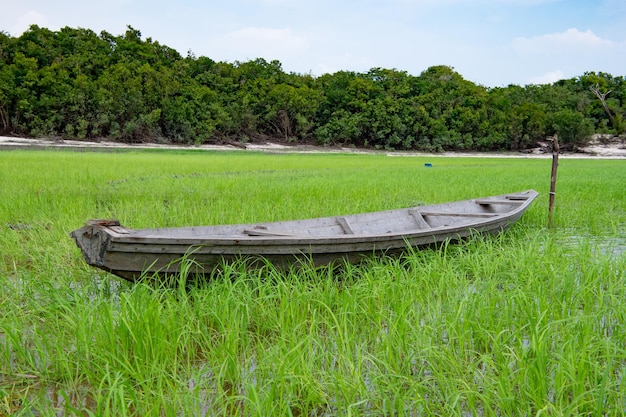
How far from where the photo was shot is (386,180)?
43.1 feet

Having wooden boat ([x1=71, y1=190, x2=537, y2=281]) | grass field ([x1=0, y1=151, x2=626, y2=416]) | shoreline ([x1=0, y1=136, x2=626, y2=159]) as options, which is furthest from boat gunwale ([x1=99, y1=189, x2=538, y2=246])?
shoreline ([x1=0, y1=136, x2=626, y2=159])

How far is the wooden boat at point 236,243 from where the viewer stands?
3266mm

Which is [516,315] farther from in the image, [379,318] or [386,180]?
[386,180]

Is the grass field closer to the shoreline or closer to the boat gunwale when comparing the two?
the boat gunwale

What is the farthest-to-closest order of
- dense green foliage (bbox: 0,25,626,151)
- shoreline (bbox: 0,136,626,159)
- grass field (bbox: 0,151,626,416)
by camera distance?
dense green foliage (bbox: 0,25,626,151) → shoreline (bbox: 0,136,626,159) → grass field (bbox: 0,151,626,416)

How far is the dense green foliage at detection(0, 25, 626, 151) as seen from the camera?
31234 millimetres

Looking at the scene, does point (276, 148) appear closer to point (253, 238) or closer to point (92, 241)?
point (253, 238)

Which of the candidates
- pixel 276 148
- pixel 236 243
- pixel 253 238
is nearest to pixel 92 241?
pixel 236 243

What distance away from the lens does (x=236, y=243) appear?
3.53m

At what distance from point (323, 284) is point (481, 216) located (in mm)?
3312

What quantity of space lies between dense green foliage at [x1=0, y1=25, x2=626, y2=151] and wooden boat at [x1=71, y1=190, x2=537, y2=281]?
97.1 ft

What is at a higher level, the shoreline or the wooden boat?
the shoreline

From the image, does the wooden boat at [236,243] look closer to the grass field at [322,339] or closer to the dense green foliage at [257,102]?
the grass field at [322,339]

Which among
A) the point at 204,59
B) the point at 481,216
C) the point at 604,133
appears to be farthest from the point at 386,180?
the point at 604,133
